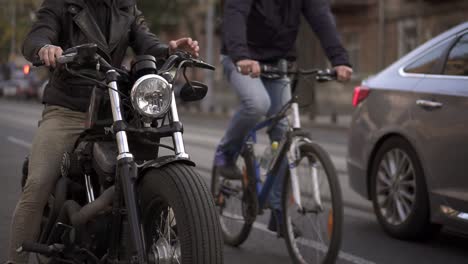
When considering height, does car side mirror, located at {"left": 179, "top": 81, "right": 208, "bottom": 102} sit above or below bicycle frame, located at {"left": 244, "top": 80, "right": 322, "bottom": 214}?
above

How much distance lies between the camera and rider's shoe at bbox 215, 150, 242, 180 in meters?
5.98

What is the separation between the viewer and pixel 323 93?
36.4 metres

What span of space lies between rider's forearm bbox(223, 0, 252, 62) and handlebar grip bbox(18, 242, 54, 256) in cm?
190

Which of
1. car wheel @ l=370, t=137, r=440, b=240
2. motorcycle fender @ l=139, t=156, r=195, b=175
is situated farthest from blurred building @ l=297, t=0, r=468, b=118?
motorcycle fender @ l=139, t=156, r=195, b=175

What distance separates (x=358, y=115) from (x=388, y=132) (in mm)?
539

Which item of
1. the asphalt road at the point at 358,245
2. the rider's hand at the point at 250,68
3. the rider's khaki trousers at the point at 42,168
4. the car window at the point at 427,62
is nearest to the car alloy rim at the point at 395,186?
the asphalt road at the point at 358,245

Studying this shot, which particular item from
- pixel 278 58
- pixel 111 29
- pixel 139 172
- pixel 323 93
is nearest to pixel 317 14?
pixel 278 58

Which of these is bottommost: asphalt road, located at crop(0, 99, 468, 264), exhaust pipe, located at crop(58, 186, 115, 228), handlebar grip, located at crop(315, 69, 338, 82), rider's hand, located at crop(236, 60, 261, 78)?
asphalt road, located at crop(0, 99, 468, 264)

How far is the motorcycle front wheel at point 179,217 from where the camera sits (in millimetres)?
3297

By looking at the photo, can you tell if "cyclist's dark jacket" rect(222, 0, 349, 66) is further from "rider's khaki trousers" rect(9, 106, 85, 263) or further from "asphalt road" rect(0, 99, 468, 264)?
"rider's khaki trousers" rect(9, 106, 85, 263)

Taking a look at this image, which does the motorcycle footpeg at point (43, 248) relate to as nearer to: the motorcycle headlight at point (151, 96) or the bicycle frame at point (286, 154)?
the motorcycle headlight at point (151, 96)

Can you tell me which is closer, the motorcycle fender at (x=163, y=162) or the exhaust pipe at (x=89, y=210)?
the motorcycle fender at (x=163, y=162)

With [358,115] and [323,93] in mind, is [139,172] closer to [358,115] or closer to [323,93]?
[358,115]

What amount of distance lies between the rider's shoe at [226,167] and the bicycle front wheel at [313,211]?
0.82 m
